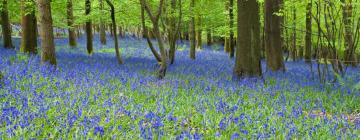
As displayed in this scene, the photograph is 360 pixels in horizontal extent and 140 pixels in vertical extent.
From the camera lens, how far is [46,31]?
35.2 feet

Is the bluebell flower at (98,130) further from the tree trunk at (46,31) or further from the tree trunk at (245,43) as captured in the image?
the tree trunk at (245,43)

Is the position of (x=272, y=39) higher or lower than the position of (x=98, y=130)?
higher

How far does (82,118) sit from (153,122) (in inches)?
38.0

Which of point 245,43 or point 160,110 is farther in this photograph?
point 245,43

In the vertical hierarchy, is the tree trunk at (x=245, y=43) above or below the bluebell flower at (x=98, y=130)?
above

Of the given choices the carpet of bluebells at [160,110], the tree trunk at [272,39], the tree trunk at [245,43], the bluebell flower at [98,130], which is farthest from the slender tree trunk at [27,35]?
the bluebell flower at [98,130]

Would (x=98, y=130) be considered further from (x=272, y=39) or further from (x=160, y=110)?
(x=272, y=39)

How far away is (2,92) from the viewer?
21.3ft

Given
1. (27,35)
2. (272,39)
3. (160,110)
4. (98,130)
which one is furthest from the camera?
(272,39)

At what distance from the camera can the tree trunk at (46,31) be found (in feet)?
34.5

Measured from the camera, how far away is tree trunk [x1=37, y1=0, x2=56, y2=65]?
10.5m

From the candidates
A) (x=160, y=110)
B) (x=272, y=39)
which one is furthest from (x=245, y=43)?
(x=160, y=110)

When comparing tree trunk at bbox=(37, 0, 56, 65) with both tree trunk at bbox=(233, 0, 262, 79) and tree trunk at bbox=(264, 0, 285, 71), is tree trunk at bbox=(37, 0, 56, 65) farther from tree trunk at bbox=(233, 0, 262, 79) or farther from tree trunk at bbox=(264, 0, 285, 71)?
tree trunk at bbox=(264, 0, 285, 71)


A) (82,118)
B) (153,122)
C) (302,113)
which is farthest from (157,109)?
(302,113)
